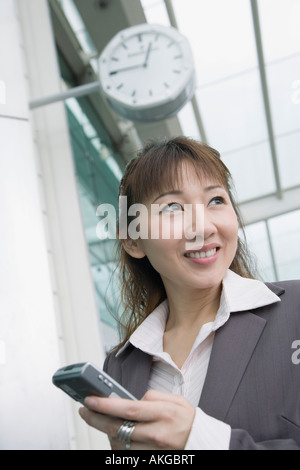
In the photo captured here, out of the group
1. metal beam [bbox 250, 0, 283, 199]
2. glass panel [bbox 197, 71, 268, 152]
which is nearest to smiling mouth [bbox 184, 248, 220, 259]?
metal beam [bbox 250, 0, 283, 199]

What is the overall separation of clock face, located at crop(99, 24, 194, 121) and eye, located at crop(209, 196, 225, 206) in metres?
1.77

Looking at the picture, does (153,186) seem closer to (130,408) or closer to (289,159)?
(130,408)

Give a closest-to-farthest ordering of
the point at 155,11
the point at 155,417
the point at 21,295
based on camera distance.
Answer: the point at 155,417, the point at 21,295, the point at 155,11

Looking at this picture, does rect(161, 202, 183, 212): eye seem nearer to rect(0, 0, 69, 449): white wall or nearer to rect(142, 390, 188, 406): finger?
rect(0, 0, 69, 449): white wall

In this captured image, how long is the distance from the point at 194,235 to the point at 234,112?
19.5ft

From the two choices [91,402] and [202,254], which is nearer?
[91,402]

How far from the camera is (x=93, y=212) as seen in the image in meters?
3.36

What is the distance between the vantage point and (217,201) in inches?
46.1

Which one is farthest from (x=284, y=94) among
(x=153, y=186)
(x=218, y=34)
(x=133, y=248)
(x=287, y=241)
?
(x=153, y=186)

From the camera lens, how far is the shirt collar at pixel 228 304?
110 centimetres

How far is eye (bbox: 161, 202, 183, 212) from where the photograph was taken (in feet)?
3.76

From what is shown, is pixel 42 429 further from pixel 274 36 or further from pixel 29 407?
pixel 274 36

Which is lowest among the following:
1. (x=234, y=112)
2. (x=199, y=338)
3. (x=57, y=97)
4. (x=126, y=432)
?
(x=126, y=432)

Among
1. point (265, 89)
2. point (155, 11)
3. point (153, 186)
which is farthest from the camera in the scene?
point (265, 89)
